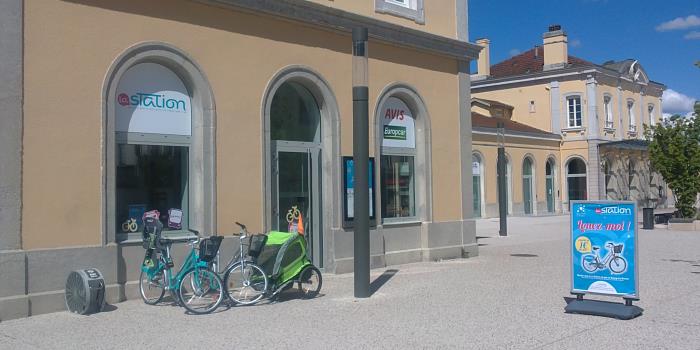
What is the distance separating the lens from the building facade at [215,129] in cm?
897

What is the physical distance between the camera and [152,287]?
9.73 meters

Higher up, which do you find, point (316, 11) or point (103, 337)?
point (316, 11)

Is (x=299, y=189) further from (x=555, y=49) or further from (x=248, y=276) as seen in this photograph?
(x=555, y=49)

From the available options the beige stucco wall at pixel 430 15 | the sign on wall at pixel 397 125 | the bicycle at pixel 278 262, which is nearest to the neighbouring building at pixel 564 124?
the beige stucco wall at pixel 430 15

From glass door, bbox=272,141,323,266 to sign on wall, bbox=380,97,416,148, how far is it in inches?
77.9

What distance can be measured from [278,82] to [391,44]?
129 inches

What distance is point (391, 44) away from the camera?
47.3ft

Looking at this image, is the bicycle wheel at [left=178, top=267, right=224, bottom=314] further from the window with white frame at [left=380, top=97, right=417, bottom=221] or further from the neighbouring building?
the neighbouring building

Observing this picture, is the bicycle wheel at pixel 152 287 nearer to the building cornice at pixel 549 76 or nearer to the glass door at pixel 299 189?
the glass door at pixel 299 189

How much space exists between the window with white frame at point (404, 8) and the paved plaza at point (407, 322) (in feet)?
18.3

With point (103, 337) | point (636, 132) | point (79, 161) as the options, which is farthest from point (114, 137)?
point (636, 132)

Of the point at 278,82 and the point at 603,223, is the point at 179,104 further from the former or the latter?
the point at 603,223

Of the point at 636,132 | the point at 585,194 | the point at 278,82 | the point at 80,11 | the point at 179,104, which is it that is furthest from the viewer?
the point at 636,132

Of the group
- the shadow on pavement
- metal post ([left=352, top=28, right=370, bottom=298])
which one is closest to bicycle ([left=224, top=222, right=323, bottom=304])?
metal post ([left=352, top=28, right=370, bottom=298])
